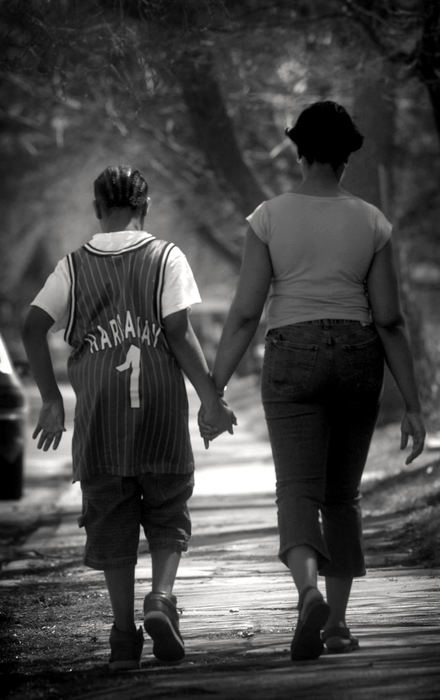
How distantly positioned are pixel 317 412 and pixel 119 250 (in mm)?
899

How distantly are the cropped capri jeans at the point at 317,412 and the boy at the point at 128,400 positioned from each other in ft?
0.93

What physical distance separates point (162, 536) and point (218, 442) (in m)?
13.0

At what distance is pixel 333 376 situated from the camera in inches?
185

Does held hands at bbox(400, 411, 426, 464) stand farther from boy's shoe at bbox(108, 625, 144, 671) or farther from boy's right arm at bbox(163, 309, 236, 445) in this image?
boy's shoe at bbox(108, 625, 144, 671)

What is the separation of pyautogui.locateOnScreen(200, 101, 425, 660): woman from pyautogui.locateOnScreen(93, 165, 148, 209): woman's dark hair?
0.46 m

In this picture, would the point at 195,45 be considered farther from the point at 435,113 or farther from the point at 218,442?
the point at 218,442

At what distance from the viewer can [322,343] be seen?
4.70 meters

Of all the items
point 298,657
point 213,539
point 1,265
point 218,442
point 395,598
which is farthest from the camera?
point 1,265

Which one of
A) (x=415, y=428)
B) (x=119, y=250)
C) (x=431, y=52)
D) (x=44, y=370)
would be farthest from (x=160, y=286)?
(x=431, y=52)

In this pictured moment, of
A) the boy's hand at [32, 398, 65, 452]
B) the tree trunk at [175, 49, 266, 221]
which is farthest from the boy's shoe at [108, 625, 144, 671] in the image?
the tree trunk at [175, 49, 266, 221]

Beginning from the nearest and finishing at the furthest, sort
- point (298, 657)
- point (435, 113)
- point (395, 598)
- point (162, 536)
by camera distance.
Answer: point (298, 657) < point (162, 536) < point (395, 598) < point (435, 113)

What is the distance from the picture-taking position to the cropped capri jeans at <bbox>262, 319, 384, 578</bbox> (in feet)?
15.4

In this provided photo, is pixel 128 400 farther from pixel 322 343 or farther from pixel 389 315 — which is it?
pixel 389 315

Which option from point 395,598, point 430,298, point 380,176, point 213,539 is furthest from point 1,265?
point 395,598
